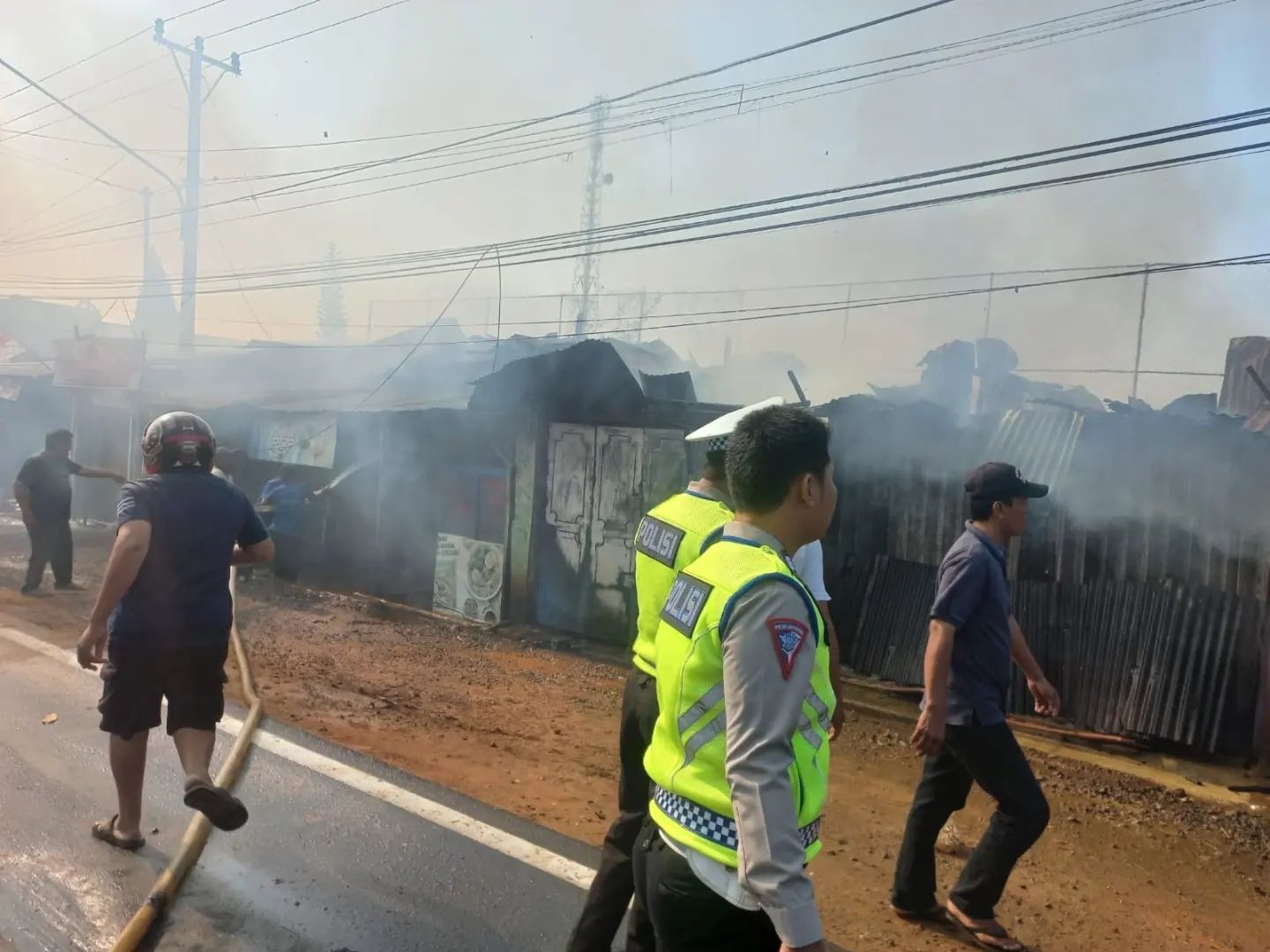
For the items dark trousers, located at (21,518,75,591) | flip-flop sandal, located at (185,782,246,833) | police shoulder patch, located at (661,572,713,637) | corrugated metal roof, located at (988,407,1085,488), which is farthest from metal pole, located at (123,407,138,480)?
police shoulder patch, located at (661,572,713,637)

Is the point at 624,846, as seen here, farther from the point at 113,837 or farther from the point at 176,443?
the point at 176,443

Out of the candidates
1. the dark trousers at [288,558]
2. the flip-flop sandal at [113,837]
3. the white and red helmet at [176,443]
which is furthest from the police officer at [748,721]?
the dark trousers at [288,558]

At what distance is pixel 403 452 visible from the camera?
41.4 ft

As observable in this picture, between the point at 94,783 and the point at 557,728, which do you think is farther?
the point at 557,728

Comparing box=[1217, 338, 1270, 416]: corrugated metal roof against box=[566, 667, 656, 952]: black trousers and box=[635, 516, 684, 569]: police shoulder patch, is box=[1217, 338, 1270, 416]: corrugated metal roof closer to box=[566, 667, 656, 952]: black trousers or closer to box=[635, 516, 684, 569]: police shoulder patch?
box=[635, 516, 684, 569]: police shoulder patch

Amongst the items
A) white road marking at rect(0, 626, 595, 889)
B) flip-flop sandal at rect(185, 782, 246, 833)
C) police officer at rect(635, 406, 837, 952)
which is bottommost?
white road marking at rect(0, 626, 595, 889)

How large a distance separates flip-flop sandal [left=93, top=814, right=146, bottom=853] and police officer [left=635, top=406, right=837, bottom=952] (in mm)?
2945

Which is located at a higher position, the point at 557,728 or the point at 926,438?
the point at 926,438

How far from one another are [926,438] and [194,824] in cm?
650

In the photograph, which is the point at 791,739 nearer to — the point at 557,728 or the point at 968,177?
the point at 557,728

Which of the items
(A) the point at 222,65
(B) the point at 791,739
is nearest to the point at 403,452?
(B) the point at 791,739

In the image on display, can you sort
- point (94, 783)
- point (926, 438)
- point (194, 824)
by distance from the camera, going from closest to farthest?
point (194, 824) < point (94, 783) < point (926, 438)

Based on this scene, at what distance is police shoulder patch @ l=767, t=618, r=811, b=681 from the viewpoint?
5.21 feet

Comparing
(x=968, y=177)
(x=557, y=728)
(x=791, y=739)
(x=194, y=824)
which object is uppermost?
(x=968, y=177)
